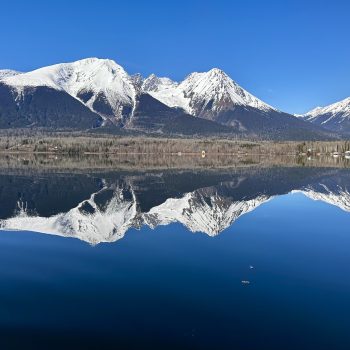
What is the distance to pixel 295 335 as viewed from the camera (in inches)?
551

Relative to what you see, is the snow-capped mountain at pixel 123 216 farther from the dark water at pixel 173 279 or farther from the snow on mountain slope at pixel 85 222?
the dark water at pixel 173 279

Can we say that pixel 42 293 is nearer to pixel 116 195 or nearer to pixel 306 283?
pixel 306 283

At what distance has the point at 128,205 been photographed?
44.7 meters

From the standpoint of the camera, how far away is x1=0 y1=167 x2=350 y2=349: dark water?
45.5 ft

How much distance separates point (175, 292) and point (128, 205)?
27772mm

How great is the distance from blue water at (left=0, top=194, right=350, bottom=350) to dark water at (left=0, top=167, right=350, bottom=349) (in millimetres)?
43

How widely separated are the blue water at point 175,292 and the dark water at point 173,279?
0.14 ft

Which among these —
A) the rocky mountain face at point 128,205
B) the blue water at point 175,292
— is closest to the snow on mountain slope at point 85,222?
the rocky mountain face at point 128,205

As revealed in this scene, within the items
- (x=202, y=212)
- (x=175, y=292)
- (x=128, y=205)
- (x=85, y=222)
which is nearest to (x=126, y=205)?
(x=128, y=205)

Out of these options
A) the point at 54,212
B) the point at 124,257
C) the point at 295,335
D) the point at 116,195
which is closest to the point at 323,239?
the point at 124,257

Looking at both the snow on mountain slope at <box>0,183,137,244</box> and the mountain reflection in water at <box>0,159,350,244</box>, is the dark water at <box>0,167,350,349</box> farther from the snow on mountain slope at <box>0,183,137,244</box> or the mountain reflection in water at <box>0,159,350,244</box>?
the mountain reflection in water at <box>0,159,350,244</box>

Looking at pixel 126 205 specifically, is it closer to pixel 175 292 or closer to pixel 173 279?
pixel 173 279

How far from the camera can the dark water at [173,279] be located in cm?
1387

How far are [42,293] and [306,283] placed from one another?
9.53m
